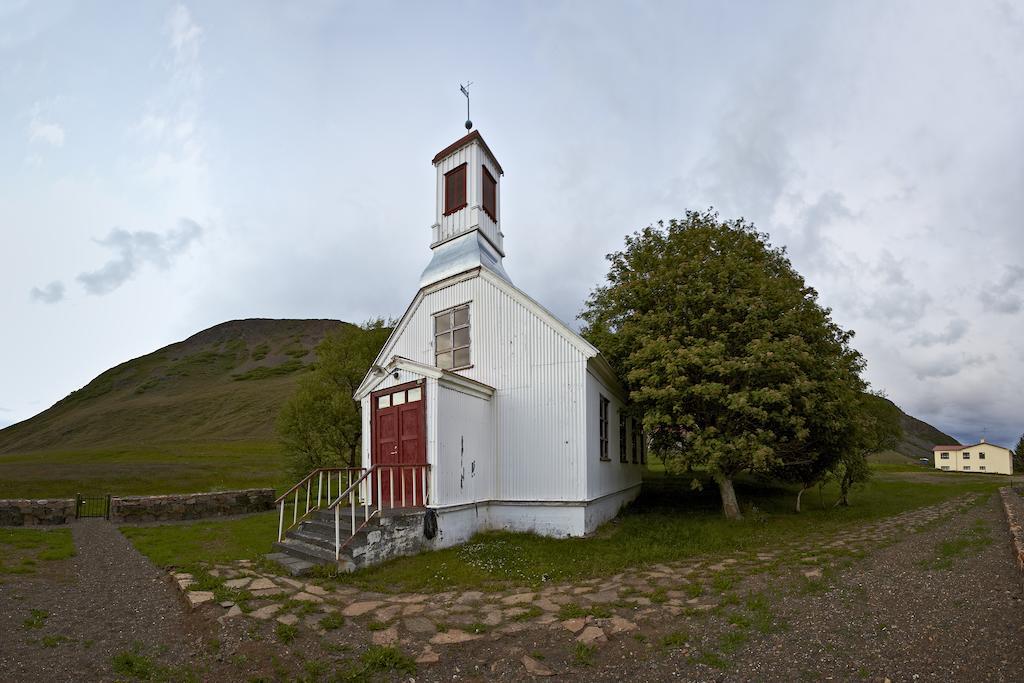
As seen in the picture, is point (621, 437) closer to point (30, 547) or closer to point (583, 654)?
point (583, 654)

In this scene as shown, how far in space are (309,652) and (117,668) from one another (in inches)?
74.4

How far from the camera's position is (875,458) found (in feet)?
221

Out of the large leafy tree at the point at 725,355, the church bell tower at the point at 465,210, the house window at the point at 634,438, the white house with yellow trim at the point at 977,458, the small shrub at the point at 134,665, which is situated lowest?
the white house with yellow trim at the point at 977,458

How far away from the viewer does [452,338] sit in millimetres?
15438

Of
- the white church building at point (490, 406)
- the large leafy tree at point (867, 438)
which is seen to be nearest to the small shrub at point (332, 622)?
the white church building at point (490, 406)

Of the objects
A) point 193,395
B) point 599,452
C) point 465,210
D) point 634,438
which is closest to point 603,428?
point 599,452

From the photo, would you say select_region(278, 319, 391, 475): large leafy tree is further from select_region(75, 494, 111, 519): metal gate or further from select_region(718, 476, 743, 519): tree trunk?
select_region(718, 476, 743, 519): tree trunk

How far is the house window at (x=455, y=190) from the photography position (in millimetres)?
16578

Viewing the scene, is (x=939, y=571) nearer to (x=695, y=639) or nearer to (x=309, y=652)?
(x=695, y=639)

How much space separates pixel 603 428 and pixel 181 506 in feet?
47.0

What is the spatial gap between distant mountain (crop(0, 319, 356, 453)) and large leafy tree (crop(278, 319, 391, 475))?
106 ft

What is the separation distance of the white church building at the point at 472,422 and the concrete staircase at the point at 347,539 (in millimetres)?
29

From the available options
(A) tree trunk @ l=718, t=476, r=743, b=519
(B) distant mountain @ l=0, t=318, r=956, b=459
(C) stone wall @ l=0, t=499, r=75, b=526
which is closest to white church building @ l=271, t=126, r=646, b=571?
(A) tree trunk @ l=718, t=476, r=743, b=519

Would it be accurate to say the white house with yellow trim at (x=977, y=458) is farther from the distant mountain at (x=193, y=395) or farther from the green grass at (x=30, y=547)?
the green grass at (x=30, y=547)
